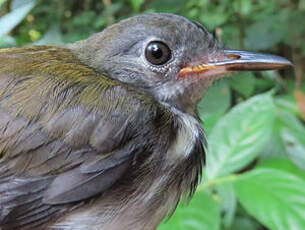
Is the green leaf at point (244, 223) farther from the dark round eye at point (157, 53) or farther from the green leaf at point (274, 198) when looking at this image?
the dark round eye at point (157, 53)

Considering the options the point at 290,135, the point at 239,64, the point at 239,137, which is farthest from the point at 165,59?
the point at 290,135

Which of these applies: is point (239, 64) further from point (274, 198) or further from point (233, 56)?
point (274, 198)

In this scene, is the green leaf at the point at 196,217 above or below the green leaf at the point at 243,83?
below

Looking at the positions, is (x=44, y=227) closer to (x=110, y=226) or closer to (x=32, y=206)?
(x=32, y=206)

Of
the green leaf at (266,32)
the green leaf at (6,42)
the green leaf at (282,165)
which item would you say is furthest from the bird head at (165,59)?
the green leaf at (266,32)

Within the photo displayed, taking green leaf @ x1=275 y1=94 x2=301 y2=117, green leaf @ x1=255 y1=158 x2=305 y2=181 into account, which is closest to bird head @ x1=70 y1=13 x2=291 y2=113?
green leaf @ x1=255 y1=158 x2=305 y2=181

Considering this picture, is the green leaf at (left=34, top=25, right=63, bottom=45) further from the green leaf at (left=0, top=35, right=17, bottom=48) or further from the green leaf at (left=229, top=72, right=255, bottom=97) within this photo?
the green leaf at (left=229, top=72, right=255, bottom=97)

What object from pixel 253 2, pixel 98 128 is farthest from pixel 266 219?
pixel 253 2
